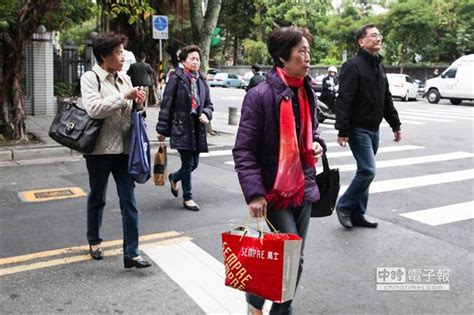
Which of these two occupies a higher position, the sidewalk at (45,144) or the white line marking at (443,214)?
the sidewalk at (45,144)

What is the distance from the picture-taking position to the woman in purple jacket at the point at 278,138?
305cm

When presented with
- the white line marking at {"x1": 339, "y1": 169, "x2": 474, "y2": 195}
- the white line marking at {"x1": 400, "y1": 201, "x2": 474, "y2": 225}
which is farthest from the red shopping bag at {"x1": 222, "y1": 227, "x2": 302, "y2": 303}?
the white line marking at {"x1": 339, "y1": 169, "x2": 474, "y2": 195}

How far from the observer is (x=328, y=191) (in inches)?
141

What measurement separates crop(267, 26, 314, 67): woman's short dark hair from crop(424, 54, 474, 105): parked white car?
24635 mm

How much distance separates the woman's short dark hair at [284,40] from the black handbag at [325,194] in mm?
837

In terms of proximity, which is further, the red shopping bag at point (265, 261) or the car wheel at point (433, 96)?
the car wheel at point (433, 96)

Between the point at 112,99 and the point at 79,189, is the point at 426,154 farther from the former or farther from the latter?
the point at 112,99

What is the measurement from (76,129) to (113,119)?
0.96ft

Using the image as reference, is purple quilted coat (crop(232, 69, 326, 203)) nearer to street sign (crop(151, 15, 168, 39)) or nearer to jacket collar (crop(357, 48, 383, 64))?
jacket collar (crop(357, 48, 383, 64))

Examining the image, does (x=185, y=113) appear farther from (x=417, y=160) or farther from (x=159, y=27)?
(x=159, y=27)

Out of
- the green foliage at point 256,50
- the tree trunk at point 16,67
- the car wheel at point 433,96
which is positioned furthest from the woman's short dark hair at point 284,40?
the green foliage at point 256,50

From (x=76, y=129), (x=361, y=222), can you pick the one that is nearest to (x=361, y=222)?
(x=361, y=222)

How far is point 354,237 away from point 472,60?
2329 centimetres

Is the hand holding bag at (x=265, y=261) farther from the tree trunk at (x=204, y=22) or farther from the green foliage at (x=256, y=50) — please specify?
the green foliage at (x=256, y=50)
